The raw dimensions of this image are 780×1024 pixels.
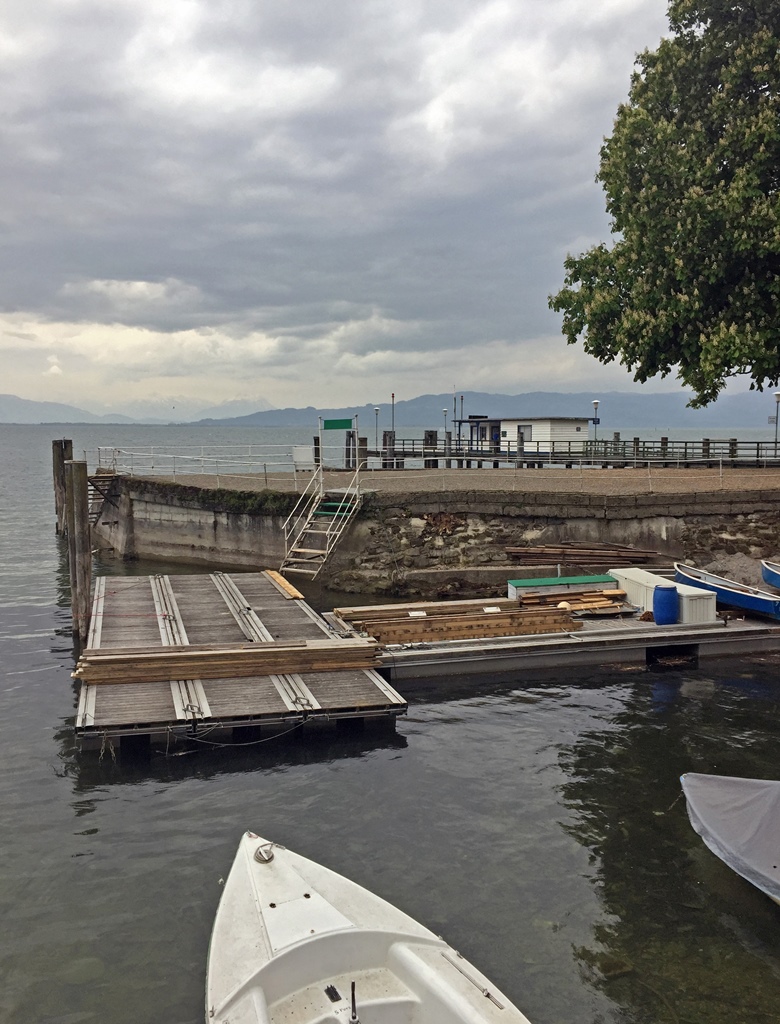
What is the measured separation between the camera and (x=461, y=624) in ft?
60.9

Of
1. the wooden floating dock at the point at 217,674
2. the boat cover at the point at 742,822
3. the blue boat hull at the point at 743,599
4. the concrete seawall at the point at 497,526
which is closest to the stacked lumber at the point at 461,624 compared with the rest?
Answer: the wooden floating dock at the point at 217,674

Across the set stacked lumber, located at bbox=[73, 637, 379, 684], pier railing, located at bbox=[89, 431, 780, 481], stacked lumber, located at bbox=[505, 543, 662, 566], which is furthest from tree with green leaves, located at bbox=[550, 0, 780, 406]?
stacked lumber, located at bbox=[73, 637, 379, 684]

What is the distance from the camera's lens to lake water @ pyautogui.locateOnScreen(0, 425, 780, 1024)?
8.05 m

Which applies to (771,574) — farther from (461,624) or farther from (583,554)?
(461,624)

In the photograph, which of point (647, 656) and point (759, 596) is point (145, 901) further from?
point (759, 596)

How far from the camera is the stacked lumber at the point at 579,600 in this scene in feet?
66.8

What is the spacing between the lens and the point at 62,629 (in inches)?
878

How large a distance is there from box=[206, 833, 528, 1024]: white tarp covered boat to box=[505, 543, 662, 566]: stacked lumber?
683 inches

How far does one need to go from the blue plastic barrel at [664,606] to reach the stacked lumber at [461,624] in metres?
2.10

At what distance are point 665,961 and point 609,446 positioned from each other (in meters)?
41.6

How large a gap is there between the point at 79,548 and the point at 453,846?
1238cm

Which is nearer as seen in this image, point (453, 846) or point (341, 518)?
point (453, 846)

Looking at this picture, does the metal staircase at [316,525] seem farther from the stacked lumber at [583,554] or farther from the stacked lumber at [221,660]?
the stacked lumber at [221,660]

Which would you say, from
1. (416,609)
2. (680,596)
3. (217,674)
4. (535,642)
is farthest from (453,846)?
(680,596)
